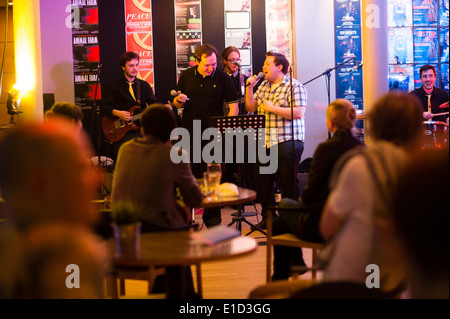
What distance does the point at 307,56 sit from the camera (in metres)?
9.14

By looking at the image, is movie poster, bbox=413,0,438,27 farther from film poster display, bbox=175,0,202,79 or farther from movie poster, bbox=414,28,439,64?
film poster display, bbox=175,0,202,79

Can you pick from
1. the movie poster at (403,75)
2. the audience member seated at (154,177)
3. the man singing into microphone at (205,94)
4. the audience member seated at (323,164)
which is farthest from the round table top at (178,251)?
Result: the movie poster at (403,75)

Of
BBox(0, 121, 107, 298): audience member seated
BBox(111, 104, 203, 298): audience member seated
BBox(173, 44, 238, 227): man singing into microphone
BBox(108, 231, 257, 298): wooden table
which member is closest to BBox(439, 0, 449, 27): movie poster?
BBox(173, 44, 238, 227): man singing into microphone

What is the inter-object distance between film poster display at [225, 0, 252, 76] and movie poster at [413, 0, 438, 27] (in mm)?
2702

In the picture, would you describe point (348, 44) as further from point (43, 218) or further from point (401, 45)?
point (43, 218)

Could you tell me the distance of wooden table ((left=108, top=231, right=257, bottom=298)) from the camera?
7.89 feet

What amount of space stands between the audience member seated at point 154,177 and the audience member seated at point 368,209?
1145 millimetres

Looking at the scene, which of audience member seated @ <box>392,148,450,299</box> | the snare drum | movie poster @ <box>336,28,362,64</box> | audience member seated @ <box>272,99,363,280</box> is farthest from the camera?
movie poster @ <box>336,28,362,64</box>

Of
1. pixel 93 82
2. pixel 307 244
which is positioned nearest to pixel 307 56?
pixel 93 82

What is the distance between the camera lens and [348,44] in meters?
9.23

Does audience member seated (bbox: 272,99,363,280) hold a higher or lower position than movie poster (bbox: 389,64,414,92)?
lower

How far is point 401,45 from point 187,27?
343 cm

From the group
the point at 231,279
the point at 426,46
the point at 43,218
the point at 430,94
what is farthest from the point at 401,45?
the point at 43,218
